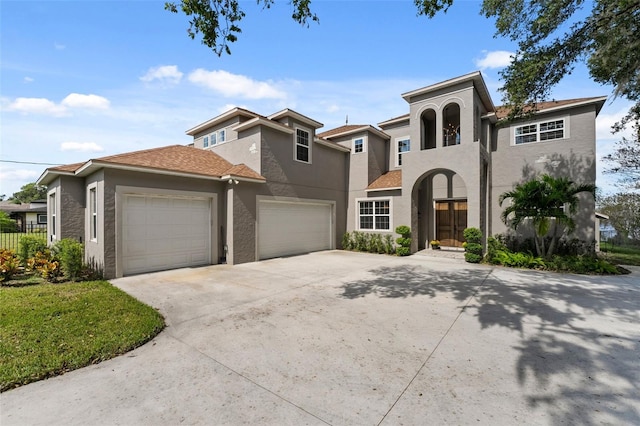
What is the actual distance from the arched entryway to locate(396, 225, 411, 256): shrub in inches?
67.9

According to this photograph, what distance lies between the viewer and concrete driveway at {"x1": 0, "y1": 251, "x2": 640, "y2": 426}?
2662 mm

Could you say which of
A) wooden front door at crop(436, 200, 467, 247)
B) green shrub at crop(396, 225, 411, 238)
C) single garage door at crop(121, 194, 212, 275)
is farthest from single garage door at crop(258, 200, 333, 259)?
wooden front door at crop(436, 200, 467, 247)

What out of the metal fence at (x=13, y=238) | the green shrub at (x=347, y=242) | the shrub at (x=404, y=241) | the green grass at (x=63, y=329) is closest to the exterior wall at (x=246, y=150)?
the green shrub at (x=347, y=242)

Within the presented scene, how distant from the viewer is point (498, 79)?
8172 mm

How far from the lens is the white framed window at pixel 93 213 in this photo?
869 cm

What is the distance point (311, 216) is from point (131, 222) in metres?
7.84

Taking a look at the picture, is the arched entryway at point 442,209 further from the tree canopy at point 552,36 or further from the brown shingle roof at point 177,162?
the brown shingle roof at point 177,162

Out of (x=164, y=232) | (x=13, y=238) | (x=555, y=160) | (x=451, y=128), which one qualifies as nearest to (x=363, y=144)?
(x=451, y=128)

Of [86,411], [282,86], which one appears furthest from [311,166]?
[86,411]

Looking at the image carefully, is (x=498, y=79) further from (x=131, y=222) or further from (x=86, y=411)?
(x=131, y=222)

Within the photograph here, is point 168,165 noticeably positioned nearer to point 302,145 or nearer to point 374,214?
point 302,145

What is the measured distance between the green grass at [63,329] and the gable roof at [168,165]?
3700mm

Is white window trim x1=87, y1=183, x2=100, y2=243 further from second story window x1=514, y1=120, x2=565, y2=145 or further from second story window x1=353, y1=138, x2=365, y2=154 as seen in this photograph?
second story window x1=514, y1=120, x2=565, y2=145

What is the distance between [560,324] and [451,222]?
10194 millimetres
